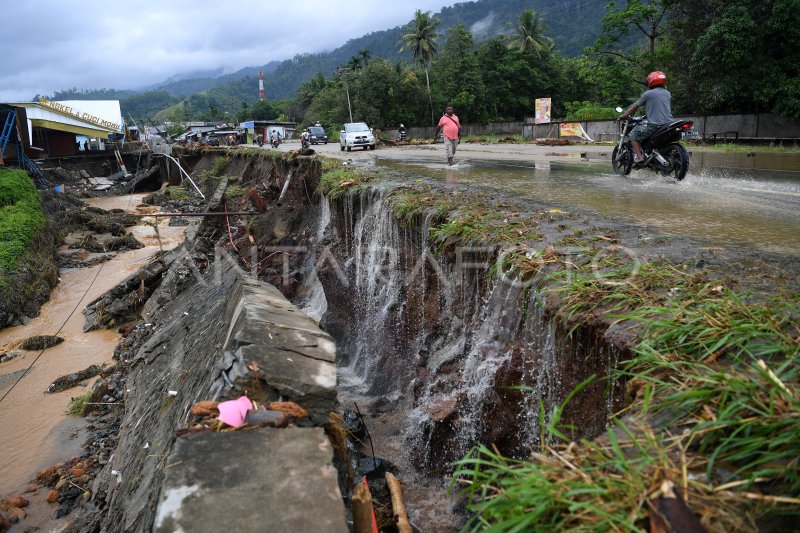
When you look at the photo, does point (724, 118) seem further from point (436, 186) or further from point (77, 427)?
point (77, 427)

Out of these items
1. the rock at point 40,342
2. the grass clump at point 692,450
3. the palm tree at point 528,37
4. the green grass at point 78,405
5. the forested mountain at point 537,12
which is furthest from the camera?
the forested mountain at point 537,12

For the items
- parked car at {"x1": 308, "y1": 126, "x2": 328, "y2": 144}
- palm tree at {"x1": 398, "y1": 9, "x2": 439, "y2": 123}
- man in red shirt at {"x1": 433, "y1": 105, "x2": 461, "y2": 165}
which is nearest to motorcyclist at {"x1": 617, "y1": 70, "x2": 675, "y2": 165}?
man in red shirt at {"x1": 433, "y1": 105, "x2": 461, "y2": 165}

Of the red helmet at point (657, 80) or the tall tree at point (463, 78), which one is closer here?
the red helmet at point (657, 80)

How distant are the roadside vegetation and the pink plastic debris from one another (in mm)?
1216

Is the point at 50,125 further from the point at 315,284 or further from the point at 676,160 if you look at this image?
the point at 676,160

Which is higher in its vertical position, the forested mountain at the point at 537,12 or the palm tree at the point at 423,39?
the forested mountain at the point at 537,12

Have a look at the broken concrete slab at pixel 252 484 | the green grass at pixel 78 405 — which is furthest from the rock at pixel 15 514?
the broken concrete slab at pixel 252 484

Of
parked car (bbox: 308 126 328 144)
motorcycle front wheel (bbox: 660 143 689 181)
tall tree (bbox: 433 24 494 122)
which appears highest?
tall tree (bbox: 433 24 494 122)

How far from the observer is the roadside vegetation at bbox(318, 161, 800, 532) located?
1.72 m

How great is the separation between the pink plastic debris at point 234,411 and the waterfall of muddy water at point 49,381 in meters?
6.28

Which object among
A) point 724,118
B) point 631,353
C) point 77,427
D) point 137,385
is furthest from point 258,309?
point 724,118

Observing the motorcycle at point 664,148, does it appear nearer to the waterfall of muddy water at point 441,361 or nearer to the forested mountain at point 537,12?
the waterfall of muddy water at point 441,361

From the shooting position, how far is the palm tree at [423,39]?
178ft

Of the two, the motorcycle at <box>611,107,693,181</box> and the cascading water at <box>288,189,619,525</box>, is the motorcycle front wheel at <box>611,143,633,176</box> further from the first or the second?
the cascading water at <box>288,189,619,525</box>
